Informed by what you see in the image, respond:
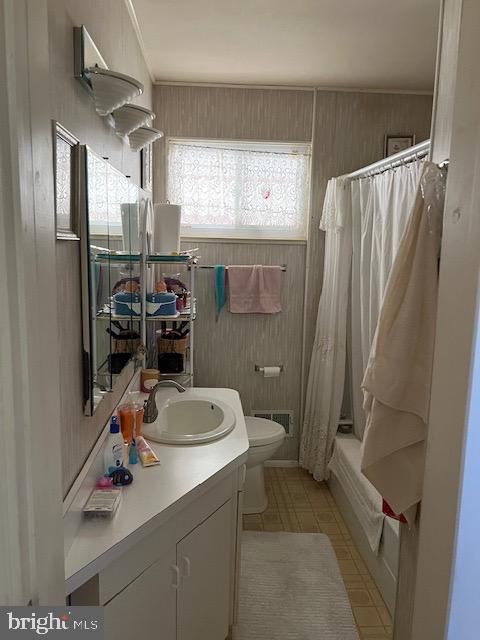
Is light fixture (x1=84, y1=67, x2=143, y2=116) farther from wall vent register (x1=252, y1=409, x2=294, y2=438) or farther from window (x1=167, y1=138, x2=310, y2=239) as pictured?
wall vent register (x1=252, y1=409, x2=294, y2=438)

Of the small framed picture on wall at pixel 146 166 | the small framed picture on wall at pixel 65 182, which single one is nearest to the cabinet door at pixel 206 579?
the small framed picture on wall at pixel 65 182

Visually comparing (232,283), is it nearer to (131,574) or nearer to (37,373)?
(131,574)

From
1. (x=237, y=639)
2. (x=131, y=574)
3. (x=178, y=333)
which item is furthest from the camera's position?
(x=178, y=333)

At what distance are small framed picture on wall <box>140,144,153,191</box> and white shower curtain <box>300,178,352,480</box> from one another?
3.66ft

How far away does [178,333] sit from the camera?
2.71m

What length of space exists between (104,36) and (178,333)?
1510 millimetres

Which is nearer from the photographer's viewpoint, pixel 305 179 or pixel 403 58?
pixel 403 58

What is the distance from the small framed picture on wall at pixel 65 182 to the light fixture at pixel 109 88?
202mm

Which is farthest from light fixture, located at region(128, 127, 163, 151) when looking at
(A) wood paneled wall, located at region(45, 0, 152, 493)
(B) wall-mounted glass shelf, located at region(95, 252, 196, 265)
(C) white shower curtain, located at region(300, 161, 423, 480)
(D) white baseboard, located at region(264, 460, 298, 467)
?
(D) white baseboard, located at region(264, 460, 298, 467)

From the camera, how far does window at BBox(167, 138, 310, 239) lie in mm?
3162

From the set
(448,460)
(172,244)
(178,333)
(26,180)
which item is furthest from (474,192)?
(178,333)

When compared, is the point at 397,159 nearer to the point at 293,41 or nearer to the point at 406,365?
the point at 293,41

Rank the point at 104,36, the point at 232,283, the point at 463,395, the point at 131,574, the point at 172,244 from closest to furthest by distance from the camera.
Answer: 1. the point at 463,395
2. the point at 131,574
3. the point at 104,36
4. the point at 172,244
5. the point at 232,283

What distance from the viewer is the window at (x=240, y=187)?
3.16 meters
